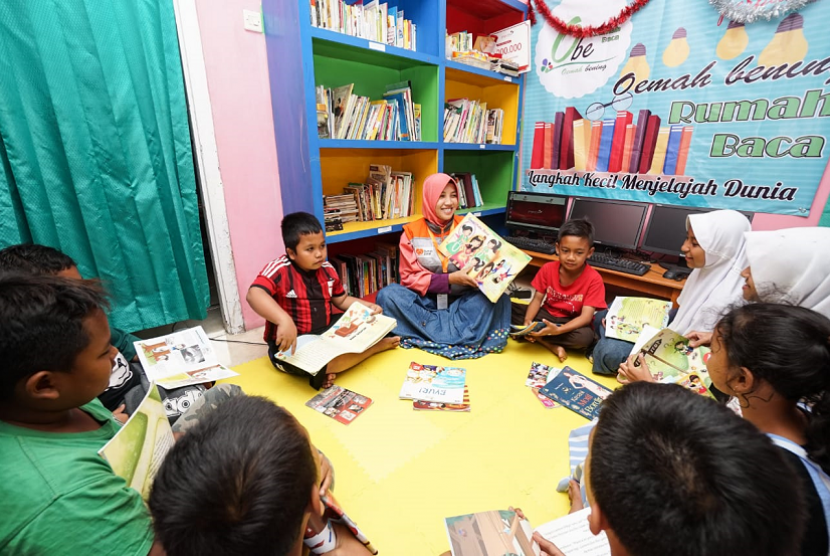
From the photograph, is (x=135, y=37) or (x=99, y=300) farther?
(x=135, y=37)

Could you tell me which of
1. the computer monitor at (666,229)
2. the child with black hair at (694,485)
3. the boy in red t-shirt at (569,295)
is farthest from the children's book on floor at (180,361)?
the computer monitor at (666,229)

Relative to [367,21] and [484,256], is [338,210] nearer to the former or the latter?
[484,256]

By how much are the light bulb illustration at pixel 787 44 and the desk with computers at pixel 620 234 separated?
874mm

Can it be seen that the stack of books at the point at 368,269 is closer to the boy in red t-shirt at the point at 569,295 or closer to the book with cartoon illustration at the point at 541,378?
the boy in red t-shirt at the point at 569,295

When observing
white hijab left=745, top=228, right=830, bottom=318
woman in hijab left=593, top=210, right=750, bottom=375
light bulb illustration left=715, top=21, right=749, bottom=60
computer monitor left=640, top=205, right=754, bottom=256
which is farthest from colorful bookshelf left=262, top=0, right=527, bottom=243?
white hijab left=745, top=228, right=830, bottom=318

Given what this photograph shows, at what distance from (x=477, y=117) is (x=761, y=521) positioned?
10.1 ft

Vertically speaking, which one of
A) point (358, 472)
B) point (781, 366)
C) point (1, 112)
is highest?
point (1, 112)

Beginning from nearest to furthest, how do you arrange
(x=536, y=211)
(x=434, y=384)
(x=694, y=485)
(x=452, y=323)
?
(x=694, y=485)
(x=434, y=384)
(x=452, y=323)
(x=536, y=211)

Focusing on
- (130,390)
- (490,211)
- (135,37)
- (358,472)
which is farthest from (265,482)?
(490,211)

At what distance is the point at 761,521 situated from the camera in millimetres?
466

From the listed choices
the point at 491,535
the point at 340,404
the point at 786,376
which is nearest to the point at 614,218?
the point at 786,376

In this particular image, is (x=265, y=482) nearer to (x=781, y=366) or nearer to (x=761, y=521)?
(x=761, y=521)

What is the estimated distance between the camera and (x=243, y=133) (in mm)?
2281

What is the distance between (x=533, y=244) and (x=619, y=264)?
26.3 inches
